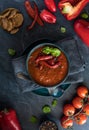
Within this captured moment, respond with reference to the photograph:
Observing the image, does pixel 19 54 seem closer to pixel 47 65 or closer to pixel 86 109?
pixel 47 65

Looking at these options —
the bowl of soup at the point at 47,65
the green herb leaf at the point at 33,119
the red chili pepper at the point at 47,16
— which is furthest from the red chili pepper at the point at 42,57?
the green herb leaf at the point at 33,119

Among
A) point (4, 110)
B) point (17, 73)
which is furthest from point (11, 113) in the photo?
point (17, 73)

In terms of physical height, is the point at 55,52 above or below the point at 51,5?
below

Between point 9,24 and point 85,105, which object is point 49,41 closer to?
point 9,24

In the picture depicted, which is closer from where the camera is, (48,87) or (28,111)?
(48,87)

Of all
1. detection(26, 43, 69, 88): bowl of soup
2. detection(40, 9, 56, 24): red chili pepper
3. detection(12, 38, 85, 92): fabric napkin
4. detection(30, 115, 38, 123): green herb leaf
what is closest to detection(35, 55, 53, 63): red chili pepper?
detection(26, 43, 69, 88): bowl of soup

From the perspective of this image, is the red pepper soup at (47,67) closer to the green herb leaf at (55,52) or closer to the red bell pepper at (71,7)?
the green herb leaf at (55,52)

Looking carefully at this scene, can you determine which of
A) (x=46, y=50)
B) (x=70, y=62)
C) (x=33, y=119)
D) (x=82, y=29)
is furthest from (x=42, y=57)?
(x=33, y=119)
